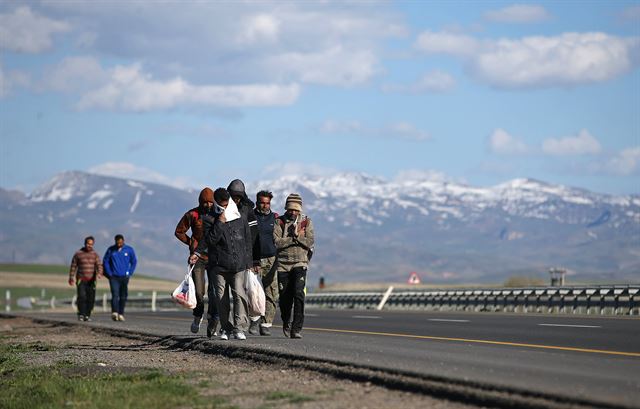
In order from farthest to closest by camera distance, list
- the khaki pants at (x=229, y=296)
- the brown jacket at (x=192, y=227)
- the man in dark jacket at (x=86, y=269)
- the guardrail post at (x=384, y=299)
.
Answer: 1. the guardrail post at (x=384, y=299)
2. the man in dark jacket at (x=86, y=269)
3. the brown jacket at (x=192, y=227)
4. the khaki pants at (x=229, y=296)

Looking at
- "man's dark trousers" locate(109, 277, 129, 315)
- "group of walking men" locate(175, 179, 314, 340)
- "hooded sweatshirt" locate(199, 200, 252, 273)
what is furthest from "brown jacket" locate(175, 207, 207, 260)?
"man's dark trousers" locate(109, 277, 129, 315)

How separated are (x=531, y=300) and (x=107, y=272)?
38.8ft

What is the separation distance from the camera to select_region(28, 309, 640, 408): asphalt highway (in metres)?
12.2

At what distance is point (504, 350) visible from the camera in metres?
16.7

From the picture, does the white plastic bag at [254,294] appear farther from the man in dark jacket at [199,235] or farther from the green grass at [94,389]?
the green grass at [94,389]

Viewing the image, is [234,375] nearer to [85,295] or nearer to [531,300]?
[85,295]

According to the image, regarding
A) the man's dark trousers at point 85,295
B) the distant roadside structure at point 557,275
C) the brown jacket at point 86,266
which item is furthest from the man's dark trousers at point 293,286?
the distant roadside structure at point 557,275

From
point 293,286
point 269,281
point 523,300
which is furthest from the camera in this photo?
point 523,300

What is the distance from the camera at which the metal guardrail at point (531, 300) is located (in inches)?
1276

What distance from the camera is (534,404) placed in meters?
10.8

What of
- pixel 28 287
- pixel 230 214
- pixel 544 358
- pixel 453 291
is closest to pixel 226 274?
pixel 230 214

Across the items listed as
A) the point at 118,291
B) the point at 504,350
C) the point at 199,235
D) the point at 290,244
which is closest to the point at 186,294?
the point at 199,235

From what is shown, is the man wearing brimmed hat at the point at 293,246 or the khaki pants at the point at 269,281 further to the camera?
the khaki pants at the point at 269,281

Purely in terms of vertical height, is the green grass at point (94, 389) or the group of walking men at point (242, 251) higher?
the group of walking men at point (242, 251)
